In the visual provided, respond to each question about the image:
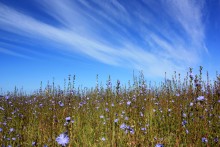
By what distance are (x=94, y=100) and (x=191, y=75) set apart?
5791mm

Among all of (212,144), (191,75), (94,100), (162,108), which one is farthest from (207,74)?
(94,100)

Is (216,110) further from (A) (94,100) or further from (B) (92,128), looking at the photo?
(A) (94,100)

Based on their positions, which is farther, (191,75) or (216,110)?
(216,110)

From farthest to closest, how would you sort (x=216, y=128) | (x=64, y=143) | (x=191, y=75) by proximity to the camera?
(x=216, y=128) → (x=191, y=75) → (x=64, y=143)

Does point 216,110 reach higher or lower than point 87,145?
higher

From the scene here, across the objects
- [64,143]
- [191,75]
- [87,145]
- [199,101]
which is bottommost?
[87,145]

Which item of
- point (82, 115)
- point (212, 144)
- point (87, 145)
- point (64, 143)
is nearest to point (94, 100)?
point (82, 115)

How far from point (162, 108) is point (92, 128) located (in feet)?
7.39

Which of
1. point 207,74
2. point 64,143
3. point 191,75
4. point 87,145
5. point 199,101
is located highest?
point 207,74

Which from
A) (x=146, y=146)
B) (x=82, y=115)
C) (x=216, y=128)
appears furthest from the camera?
(x=82, y=115)

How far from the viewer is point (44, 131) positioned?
3176mm

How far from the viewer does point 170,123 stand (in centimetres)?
465

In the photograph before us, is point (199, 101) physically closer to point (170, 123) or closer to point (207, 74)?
point (170, 123)

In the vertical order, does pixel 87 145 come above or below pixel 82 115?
below
